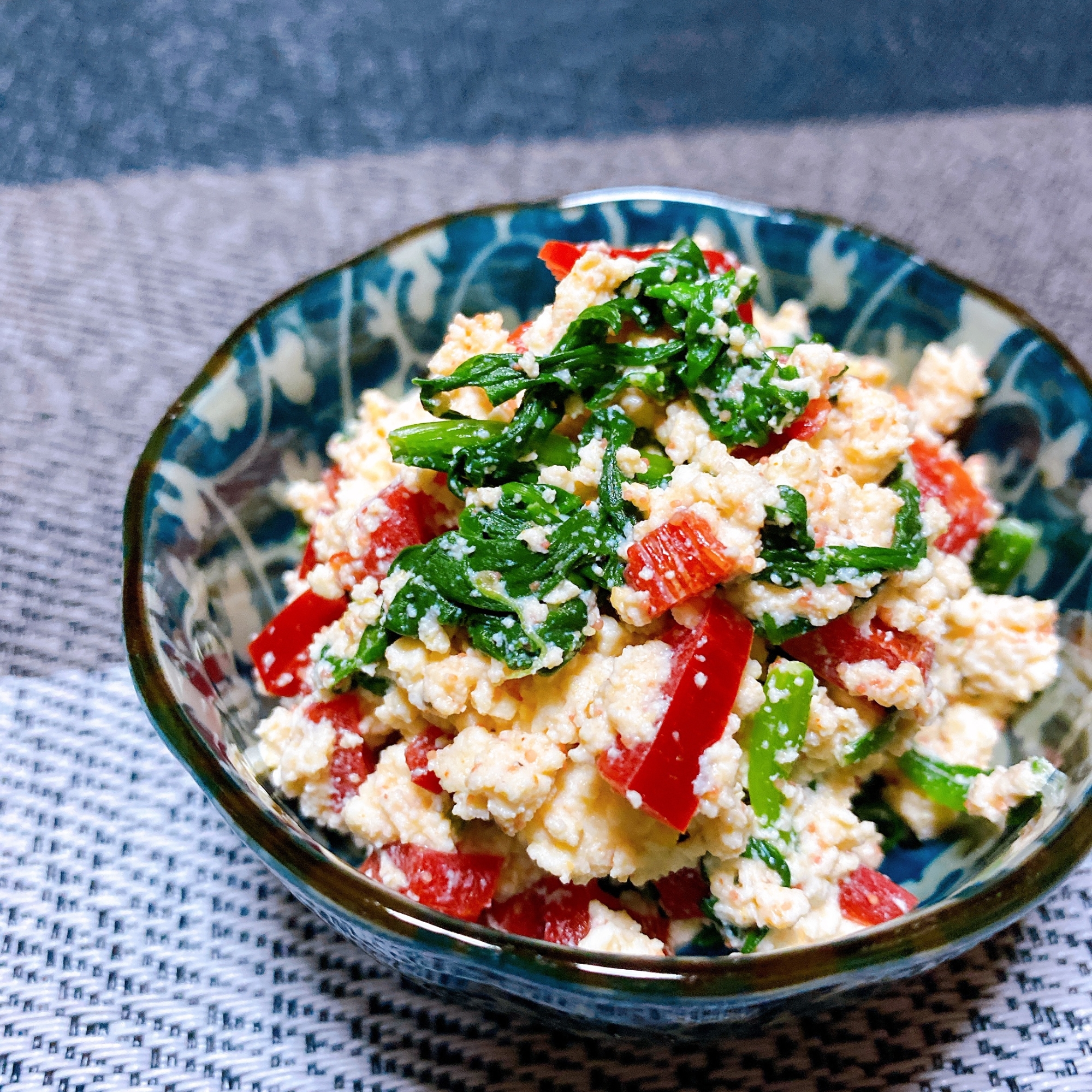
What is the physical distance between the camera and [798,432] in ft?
6.06

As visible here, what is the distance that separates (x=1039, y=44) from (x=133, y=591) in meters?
4.40

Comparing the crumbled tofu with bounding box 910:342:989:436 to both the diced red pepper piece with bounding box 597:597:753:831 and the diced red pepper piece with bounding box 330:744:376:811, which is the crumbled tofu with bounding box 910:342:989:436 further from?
the diced red pepper piece with bounding box 330:744:376:811

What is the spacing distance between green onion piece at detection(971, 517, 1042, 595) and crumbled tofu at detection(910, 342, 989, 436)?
261mm

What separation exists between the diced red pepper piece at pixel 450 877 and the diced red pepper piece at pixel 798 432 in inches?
33.0

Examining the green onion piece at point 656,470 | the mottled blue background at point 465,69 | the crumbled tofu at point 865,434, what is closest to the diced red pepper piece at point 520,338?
the green onion piece at point 656,470

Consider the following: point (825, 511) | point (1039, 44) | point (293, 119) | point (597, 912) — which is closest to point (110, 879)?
point (597, 912)

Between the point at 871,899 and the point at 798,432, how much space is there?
0.83m

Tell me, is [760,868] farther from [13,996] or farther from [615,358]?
[13,996]

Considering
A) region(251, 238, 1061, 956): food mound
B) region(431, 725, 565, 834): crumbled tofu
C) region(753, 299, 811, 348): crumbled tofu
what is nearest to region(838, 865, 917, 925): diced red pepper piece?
region(251, 238, 1061, 956): food mound

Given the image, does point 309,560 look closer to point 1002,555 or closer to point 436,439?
point 436,439

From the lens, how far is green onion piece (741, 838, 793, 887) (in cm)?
164

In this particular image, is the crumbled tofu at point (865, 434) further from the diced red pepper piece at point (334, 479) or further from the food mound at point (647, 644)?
the diced red pepper piece at point (334, 479)

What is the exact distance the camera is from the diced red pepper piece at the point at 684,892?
68.7 inches

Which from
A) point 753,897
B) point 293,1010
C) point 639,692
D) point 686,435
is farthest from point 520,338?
point 293,1010
